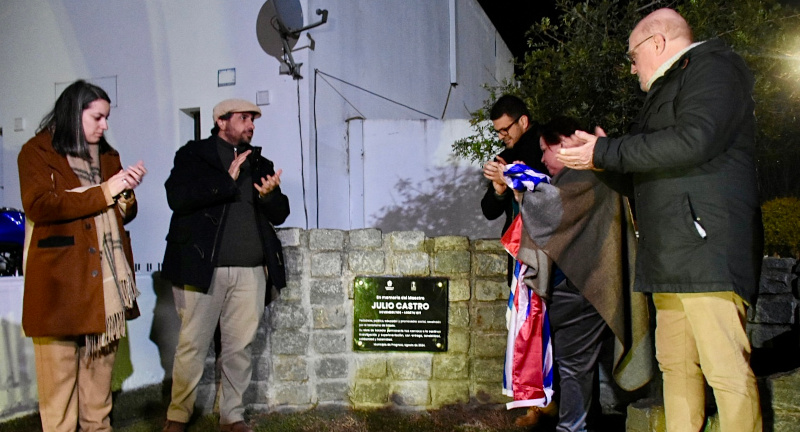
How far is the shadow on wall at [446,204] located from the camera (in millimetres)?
8008

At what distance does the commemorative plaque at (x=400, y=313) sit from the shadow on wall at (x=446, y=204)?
3707 millimetres

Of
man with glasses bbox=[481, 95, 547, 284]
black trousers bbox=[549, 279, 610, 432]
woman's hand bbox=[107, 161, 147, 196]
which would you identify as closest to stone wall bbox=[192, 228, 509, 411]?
man with glasses bbox=[481, 95, 547, 284]

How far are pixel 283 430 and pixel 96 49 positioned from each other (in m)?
6.25

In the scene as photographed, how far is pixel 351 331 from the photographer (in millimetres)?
4289

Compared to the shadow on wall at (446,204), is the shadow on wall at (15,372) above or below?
below

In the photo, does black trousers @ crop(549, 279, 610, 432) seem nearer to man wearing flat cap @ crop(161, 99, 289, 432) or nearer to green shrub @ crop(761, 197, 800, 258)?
man wearing flat cap @ crop(161, 99, 289, 432)

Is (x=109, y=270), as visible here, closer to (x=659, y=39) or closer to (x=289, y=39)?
(x=659, y=39)

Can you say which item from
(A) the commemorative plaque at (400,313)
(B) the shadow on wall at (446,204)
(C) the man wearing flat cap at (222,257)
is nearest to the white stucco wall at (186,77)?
(B) the shadow on wall at (446,204)

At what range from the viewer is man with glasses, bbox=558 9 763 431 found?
7.58ft

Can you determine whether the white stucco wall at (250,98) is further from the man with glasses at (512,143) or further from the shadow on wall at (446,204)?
the man with glasses at (512,143)

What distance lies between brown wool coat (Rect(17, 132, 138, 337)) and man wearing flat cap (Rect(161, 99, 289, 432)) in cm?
66

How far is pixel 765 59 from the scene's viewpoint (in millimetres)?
5539

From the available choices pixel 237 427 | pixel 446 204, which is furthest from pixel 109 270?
pixel 446 204

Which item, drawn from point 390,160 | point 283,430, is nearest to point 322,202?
point 390,160
